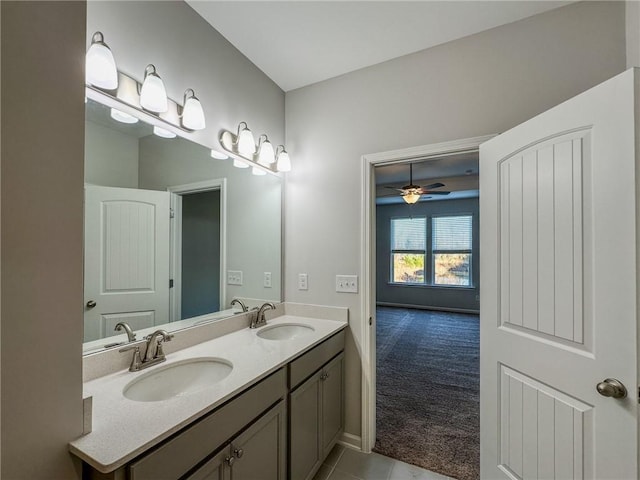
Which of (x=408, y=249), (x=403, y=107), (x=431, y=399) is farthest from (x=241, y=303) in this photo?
(x=408, y=249)

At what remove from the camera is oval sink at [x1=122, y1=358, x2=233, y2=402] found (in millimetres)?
1177

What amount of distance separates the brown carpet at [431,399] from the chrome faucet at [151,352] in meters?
1.61

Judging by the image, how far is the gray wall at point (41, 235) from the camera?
0.69 m

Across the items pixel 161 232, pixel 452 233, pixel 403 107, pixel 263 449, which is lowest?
pixel 263 449

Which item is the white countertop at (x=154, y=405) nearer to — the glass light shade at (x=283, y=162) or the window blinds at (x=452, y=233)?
the glass light shade at (x=283, y=162)

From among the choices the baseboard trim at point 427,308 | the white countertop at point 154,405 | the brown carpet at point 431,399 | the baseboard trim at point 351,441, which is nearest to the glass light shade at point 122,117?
the white countertop at point 154,405

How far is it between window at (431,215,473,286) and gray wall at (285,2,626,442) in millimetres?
4884

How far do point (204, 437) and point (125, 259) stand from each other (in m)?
0.86

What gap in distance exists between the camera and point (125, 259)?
1326 mm

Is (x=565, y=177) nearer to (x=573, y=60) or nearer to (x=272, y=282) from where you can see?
(x=573, y=60)

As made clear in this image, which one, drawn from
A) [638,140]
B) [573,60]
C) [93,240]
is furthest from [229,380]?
[573,60]

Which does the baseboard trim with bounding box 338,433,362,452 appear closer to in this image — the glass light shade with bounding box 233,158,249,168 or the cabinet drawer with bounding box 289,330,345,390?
the cabinet drawer with bounding box 289,330,345,390

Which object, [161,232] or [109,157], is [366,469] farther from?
[109,157]

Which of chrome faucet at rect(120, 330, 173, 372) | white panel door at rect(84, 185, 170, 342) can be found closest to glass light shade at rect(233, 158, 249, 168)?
white panel door at rect(84, 185, 170, 342)
